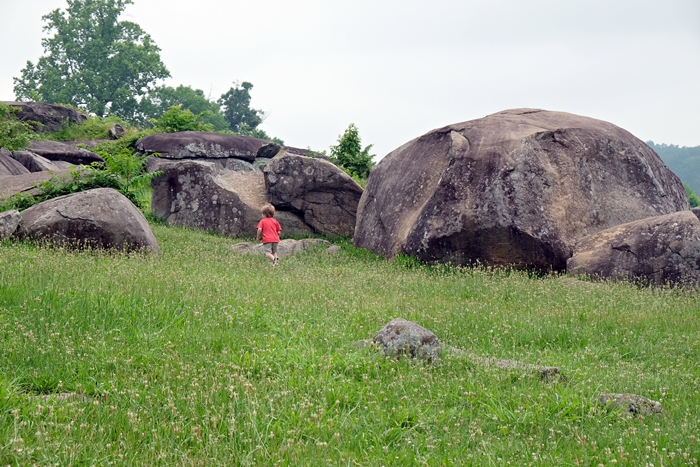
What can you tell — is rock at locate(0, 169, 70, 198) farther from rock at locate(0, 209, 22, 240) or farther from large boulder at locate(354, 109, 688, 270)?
large boulder at locate(354, 109, 688, 270)

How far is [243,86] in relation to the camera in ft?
300

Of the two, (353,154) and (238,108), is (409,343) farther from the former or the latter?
(238,108)

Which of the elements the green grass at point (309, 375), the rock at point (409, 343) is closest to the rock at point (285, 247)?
the green grass at point (309, 375)

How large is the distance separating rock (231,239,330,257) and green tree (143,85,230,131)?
2041 inches

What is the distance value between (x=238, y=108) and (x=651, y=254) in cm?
8248

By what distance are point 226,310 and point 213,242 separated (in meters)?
10.7

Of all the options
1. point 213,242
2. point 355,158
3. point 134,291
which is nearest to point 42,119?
point 355,158

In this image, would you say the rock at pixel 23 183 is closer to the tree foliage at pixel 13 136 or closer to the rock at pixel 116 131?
the tree foliage at pixel 13 136

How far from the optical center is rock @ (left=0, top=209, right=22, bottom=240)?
1455 centimetres

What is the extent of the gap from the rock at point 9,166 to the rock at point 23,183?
16.8 ft

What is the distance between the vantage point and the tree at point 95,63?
7012 centimetres

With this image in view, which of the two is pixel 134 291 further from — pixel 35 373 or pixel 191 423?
pixel 191 423

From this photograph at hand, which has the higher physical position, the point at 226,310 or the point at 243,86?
the point at 243,86

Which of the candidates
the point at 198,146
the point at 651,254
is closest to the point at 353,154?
the point at 198,146
